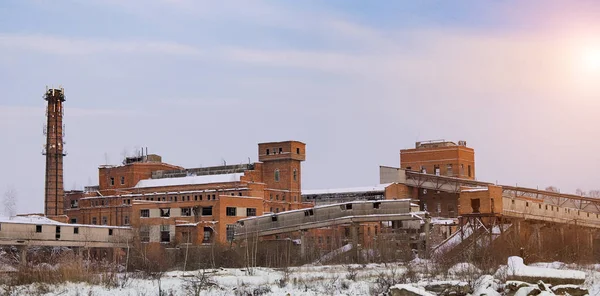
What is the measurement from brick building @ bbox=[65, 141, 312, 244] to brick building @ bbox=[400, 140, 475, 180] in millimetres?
15066

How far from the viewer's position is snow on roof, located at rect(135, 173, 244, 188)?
2847 inches

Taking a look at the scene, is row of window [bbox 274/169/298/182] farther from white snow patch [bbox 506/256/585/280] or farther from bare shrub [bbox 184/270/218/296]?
white snow patch [bbox 506/256/585/280]

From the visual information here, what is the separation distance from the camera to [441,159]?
273ft

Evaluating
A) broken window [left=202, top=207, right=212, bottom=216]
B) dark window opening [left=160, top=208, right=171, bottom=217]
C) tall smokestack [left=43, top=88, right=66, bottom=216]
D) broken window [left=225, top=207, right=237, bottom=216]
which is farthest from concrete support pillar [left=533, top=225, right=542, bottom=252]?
tall smokestack [left=43, top=88, right=66, bottom=216]

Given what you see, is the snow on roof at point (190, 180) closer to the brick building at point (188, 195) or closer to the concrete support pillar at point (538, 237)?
the brick building at point (188, 195)

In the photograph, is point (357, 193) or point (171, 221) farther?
point (357, 193)

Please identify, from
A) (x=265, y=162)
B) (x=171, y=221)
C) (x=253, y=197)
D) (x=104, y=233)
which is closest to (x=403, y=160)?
(x=265, y=162)

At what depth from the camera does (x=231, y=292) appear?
2238 centimetres

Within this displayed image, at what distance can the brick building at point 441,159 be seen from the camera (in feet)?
270

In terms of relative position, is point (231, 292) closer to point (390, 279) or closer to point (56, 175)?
point (390, 279)

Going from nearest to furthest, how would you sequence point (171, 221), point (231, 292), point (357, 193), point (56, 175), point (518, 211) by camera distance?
point (231, 292)
point (518, 211)
point (171, 221)
point (56, 175)
point (357, 193)

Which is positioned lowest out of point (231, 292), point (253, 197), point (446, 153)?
point (231, 292)

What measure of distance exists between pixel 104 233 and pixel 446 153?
130ft

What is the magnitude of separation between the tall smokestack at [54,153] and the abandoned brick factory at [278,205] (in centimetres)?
10
